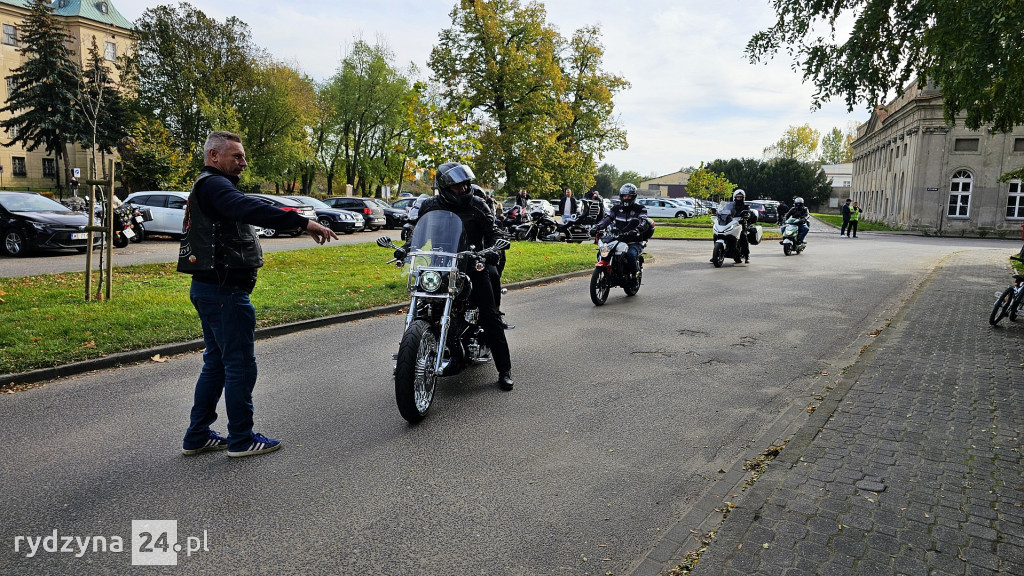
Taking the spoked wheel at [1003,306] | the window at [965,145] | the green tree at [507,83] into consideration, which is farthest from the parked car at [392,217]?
the window at [965,145]

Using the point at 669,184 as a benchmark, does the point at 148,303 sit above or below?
below

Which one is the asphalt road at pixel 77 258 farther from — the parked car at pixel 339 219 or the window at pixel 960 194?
the window at pixel 960 194

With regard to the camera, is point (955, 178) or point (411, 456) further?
point (955, 178)

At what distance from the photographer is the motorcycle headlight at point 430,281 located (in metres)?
4.79

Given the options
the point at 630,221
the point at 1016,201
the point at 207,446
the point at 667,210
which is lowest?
the point at 207,446

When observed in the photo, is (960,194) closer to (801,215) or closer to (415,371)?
(801,215)

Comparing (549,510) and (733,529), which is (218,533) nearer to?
(549,510)

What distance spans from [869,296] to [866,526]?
9851 millimetres

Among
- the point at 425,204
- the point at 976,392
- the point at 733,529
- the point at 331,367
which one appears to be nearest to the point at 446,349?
the point at 425,204

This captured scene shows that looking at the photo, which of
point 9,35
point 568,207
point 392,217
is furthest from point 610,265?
point 9,35

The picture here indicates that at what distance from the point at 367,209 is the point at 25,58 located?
44.5 meters

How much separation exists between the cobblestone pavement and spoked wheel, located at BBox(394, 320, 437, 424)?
7.54 feet

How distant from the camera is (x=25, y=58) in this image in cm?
5372

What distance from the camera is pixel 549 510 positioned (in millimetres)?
3496
